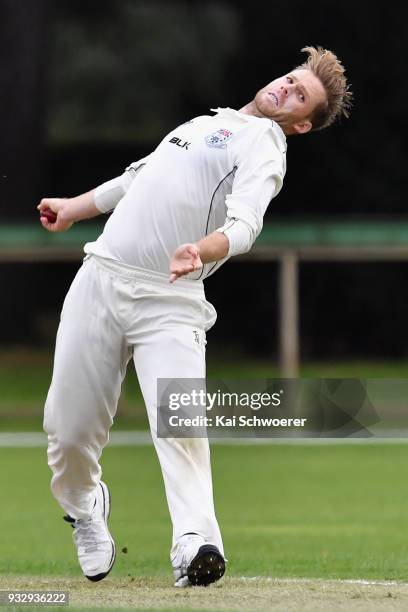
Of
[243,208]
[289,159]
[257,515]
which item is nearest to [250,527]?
[257,515]

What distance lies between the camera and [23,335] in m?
22.1

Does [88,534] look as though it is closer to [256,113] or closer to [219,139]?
[219,139]

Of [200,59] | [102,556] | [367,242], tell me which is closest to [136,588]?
[102,556]

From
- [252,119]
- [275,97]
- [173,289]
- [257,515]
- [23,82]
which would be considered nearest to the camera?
[173,289]

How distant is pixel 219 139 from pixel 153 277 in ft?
2.14

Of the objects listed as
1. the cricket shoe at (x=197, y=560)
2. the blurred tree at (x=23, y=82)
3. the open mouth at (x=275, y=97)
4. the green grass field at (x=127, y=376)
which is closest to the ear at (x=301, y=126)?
the open mouth at (x=275, y=97)

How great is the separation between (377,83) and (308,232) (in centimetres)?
426

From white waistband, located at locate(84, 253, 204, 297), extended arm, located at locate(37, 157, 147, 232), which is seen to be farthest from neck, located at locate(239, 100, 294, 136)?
white waistband, located at locate(84, 253, 204, 297)

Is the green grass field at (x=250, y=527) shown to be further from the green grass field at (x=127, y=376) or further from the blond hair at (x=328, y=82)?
the blond hair at (x=328, y=82)

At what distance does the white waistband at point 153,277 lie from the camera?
674 centimetres

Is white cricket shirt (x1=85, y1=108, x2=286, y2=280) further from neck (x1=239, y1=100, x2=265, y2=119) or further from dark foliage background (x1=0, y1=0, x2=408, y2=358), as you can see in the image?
dark foliage background (x1=0, y1=0, x2=408, y2=358)

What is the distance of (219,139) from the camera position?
6824mm

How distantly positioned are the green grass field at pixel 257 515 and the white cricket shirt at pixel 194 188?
146 cm

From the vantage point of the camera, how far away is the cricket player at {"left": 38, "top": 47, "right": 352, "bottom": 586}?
6.64m
